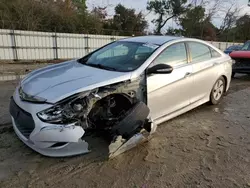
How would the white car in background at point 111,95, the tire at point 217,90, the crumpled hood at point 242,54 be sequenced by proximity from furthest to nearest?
the crumpled hood at point 242,54 → the tire at point 217,90 → the white car in background at point 111,95

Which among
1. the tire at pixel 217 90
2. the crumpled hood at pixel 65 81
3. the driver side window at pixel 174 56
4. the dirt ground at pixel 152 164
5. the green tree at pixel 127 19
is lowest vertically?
the dirt ground at pixel 152 164

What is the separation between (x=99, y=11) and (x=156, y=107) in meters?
20.8

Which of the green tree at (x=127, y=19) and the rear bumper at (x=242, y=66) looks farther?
the green tree at (x=127, y=19)

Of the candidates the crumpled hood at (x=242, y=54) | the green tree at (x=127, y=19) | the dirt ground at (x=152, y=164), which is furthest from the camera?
the green tree at (x=127, y=19)

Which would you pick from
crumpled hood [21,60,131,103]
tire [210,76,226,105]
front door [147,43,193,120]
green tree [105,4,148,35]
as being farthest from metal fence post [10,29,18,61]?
green tree [105,4,148,35]

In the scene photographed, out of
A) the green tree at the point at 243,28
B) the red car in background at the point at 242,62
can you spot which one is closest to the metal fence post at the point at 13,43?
the red car in background at the point at 242,62

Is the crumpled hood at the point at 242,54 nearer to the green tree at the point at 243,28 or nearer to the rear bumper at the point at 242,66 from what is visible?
the rear bumper at the point at 242,66

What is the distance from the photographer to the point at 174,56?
3.88 m

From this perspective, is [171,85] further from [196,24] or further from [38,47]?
[196,24]

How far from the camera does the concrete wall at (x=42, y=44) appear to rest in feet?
40.4

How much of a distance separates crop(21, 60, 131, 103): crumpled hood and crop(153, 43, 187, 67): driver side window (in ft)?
2.58

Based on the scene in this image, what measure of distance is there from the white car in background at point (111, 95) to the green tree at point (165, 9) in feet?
93.6

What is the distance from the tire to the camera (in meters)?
4.94

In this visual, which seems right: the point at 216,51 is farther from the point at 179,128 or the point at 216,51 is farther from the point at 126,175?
the point at 126,175
